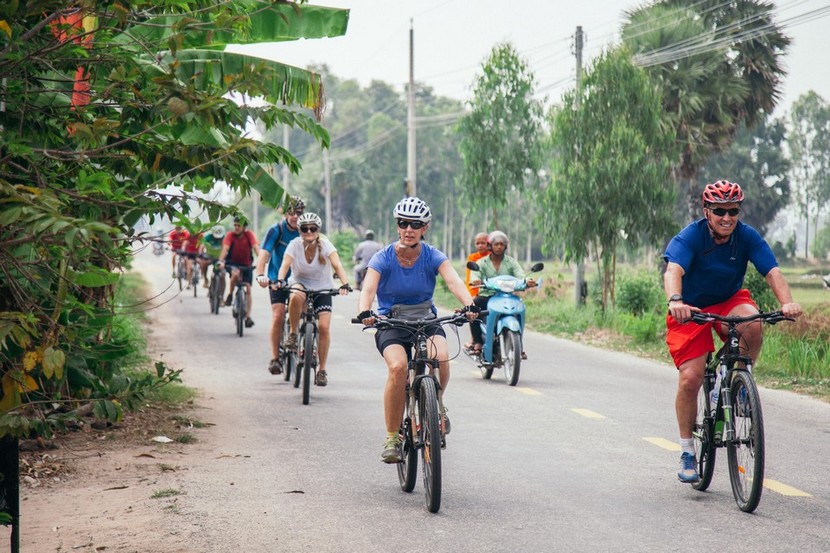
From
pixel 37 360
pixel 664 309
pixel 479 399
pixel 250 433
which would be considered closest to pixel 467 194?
pixel 664 309

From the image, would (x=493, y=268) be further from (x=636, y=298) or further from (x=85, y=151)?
(x=85, y=151)

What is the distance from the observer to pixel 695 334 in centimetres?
751

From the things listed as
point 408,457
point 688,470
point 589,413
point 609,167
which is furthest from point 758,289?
point 408,457

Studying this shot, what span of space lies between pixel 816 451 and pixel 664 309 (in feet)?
45.1

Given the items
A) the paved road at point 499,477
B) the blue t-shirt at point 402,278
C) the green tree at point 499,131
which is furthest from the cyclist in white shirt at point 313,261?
the green tree at point 499,131

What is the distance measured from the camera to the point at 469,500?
7328 mm

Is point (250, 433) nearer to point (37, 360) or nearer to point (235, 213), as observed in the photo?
point (235, 213)

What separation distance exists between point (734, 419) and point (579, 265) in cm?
1732

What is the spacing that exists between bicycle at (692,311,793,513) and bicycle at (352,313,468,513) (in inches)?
65.7

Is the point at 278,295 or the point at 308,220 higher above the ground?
the point at 308,220

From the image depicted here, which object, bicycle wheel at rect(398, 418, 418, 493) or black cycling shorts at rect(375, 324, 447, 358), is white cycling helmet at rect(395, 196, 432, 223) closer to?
black cycling shorts at rect(375, 324, 447, 358)

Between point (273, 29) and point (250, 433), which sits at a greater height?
point (273, 29)

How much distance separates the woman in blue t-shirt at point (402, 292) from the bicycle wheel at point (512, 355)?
17.6ft

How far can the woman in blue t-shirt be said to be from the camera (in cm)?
755
